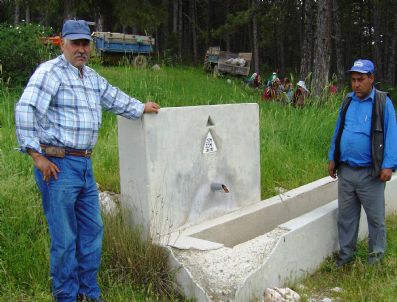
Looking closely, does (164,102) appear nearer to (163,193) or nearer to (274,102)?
(274,102)

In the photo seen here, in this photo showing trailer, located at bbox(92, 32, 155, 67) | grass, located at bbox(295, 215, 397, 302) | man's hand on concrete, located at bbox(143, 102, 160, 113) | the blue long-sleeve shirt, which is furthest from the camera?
trailer, located at bbox(92, 32, 155, 67)

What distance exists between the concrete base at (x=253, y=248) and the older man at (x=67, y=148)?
76cm

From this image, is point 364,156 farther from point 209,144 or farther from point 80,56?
point 80,56

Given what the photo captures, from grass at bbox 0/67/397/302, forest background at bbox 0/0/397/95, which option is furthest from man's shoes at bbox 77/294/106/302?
forest background at bbox 0/0/397/95

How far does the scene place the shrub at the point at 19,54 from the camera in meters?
8.80

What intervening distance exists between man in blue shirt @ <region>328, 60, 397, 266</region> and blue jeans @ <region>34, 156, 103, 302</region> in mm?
2297

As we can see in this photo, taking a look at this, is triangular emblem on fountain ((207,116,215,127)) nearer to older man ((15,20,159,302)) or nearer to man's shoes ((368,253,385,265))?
older man ((15,20,159,302))

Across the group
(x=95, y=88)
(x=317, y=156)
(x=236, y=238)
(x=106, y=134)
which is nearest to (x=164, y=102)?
(x=106, y=134)

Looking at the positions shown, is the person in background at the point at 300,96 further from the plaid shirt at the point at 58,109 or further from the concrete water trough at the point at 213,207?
the plaid shirt at the point at 58,109

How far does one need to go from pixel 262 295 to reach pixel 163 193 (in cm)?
112

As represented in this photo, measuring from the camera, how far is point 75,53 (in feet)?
10.6

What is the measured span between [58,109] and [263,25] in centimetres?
2756

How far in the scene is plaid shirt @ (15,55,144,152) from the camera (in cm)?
302

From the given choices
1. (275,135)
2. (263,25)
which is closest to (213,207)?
(275,135)
